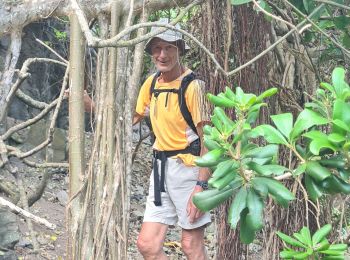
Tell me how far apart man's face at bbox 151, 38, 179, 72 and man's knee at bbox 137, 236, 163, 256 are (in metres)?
1.10

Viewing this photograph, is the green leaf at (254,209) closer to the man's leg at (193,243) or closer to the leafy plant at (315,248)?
the leafy plant at (315,248)

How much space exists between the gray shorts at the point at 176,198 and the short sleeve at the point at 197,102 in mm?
356

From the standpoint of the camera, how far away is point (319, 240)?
187 cm

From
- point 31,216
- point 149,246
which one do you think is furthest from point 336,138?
point 149,246

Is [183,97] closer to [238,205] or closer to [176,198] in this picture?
[176,198]

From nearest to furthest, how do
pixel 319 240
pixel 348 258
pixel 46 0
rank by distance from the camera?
pixel 319 240, pixel 46 0, pixel 348 258

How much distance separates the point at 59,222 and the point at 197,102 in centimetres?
414

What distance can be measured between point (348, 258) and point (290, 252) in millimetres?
3256

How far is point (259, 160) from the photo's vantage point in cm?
191

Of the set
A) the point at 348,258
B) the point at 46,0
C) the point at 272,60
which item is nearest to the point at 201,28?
the point at 272,60

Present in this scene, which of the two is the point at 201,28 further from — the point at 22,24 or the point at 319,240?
the point at 319,240

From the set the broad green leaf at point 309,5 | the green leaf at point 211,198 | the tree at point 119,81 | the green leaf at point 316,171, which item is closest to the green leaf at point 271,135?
the green leaf at point 316,171

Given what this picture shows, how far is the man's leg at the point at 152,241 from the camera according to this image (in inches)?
165

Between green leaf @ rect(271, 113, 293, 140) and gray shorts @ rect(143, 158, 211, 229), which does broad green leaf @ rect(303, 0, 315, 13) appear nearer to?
green leaf @ rect(271, 113, 293, 140)
